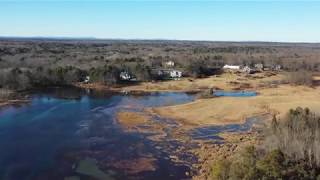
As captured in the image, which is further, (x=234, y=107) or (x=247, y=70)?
(x=247, y=70)

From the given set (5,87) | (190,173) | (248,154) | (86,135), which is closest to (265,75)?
(5,87)

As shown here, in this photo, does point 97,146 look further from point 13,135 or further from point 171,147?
point 13,135

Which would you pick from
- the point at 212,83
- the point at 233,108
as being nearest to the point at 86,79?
the point at 212,83

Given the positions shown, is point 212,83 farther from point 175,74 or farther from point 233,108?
point 233,108

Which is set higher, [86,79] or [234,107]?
[234,107]

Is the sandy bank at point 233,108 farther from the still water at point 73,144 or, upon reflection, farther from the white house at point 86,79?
the white house at point 86,79

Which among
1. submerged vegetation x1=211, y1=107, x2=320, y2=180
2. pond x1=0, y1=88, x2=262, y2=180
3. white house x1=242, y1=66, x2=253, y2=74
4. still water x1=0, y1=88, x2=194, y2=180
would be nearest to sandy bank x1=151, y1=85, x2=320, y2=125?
pond x1=0, y1=88, x2=262, y2=180
